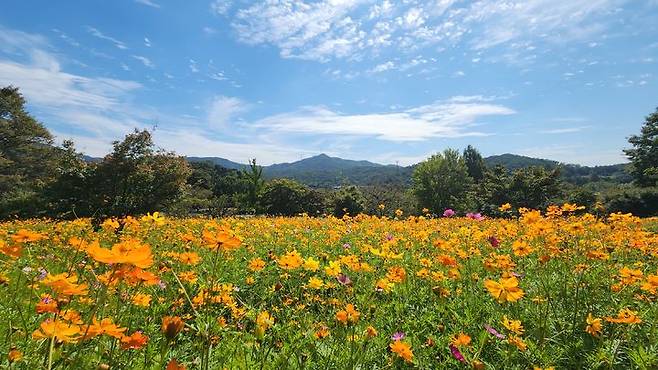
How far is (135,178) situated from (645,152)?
4078cm

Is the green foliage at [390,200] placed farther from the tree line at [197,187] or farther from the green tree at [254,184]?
the green tree at [254,184]

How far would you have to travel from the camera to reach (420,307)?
3.23 m

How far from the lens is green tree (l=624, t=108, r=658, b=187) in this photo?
32.3 m

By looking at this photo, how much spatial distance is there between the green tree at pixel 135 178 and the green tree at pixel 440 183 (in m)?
29.3

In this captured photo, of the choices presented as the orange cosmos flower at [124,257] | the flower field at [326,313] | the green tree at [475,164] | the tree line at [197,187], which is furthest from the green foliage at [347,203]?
the green tree at [475,164]

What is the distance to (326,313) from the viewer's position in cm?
282

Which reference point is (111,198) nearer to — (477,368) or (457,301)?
(457,301)

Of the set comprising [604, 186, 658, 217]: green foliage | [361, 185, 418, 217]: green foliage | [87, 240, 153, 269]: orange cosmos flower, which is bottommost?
[361, 185, 418, 217]: green foliage

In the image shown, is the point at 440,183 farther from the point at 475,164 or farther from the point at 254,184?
the point at 475,164

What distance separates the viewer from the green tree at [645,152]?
106 ft

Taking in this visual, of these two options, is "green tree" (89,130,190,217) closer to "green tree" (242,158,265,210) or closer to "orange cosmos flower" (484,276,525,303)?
"orange cosmos flower" (484,276,525,303)

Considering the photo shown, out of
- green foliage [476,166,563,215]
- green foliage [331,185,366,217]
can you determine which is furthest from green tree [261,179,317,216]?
green foliage [476,166,563,215]

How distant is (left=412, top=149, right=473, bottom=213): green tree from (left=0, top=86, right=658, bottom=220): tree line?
107 mm

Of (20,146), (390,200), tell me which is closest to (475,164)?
(390,200)
